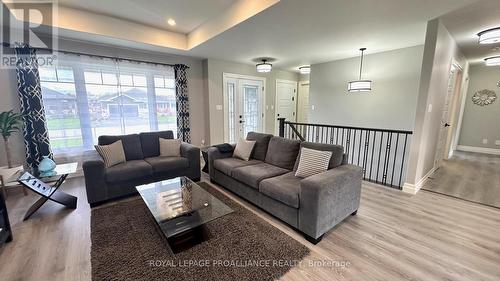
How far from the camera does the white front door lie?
17.8 feet

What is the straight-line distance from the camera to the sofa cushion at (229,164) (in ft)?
9.85

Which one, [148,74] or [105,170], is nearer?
[105,170]

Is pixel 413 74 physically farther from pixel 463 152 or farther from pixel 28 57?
pixel 28 57

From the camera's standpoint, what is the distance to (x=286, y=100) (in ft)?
22.6

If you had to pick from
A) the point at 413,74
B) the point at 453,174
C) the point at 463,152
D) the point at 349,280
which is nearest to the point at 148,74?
the point at 349,280

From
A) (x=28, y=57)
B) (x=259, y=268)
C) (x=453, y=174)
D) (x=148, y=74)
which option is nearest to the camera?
(x=259, y=268)

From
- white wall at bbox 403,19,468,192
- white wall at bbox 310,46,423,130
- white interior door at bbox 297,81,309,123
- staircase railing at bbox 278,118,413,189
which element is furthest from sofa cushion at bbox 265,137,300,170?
white interior door at bbox 297,81,309,123

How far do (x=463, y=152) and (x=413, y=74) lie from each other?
3900 millimetres

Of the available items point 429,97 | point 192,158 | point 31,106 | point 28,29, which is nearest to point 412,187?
point 429,97

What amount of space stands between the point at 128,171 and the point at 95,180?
38cm

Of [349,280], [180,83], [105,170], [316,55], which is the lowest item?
[349,280]

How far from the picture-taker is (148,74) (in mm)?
4320

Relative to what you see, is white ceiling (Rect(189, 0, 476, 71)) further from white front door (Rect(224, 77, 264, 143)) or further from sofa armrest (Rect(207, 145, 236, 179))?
sofa armrest (Rect(207, 145, 236, 179))

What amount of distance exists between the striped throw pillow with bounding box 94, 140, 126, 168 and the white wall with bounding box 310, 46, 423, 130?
478cm
